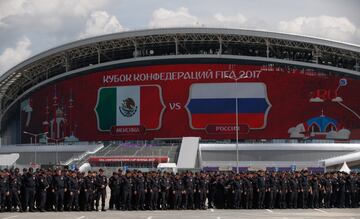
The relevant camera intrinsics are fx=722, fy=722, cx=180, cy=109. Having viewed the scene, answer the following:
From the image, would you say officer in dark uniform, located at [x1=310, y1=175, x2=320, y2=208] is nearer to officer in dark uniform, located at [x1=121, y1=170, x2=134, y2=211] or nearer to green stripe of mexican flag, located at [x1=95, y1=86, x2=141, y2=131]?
officer in dark uniform, located at [x1=121, y1=170, x2=134, y2=211]

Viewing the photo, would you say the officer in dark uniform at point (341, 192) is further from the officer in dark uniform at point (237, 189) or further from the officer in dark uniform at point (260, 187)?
the officer in dark uniform at point (237, 189)

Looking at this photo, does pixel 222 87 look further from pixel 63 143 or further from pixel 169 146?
pixel 63 143

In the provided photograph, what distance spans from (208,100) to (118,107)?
11020mm

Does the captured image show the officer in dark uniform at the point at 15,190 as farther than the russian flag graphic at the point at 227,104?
No

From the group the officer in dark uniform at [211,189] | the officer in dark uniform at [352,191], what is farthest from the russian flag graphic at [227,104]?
the officer in dark uniform at [211,189]

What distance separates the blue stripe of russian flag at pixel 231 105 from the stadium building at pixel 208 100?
0.12m

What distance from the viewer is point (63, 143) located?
89.9 metres

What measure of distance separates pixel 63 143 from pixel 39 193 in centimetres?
6281

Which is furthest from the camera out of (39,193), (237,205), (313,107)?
(313,107)

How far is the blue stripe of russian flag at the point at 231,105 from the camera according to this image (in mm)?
84125

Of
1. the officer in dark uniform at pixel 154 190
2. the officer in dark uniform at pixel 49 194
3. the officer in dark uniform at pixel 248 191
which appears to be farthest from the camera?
the officer in dark uniform at pixel 248 191

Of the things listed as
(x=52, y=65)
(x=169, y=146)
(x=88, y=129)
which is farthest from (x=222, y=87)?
(x=52, y=65)

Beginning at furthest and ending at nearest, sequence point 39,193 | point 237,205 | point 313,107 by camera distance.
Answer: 1. point 313,107
2. point 237,205
3. point 39,193

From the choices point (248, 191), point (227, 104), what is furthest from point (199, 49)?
point (248, 191)
